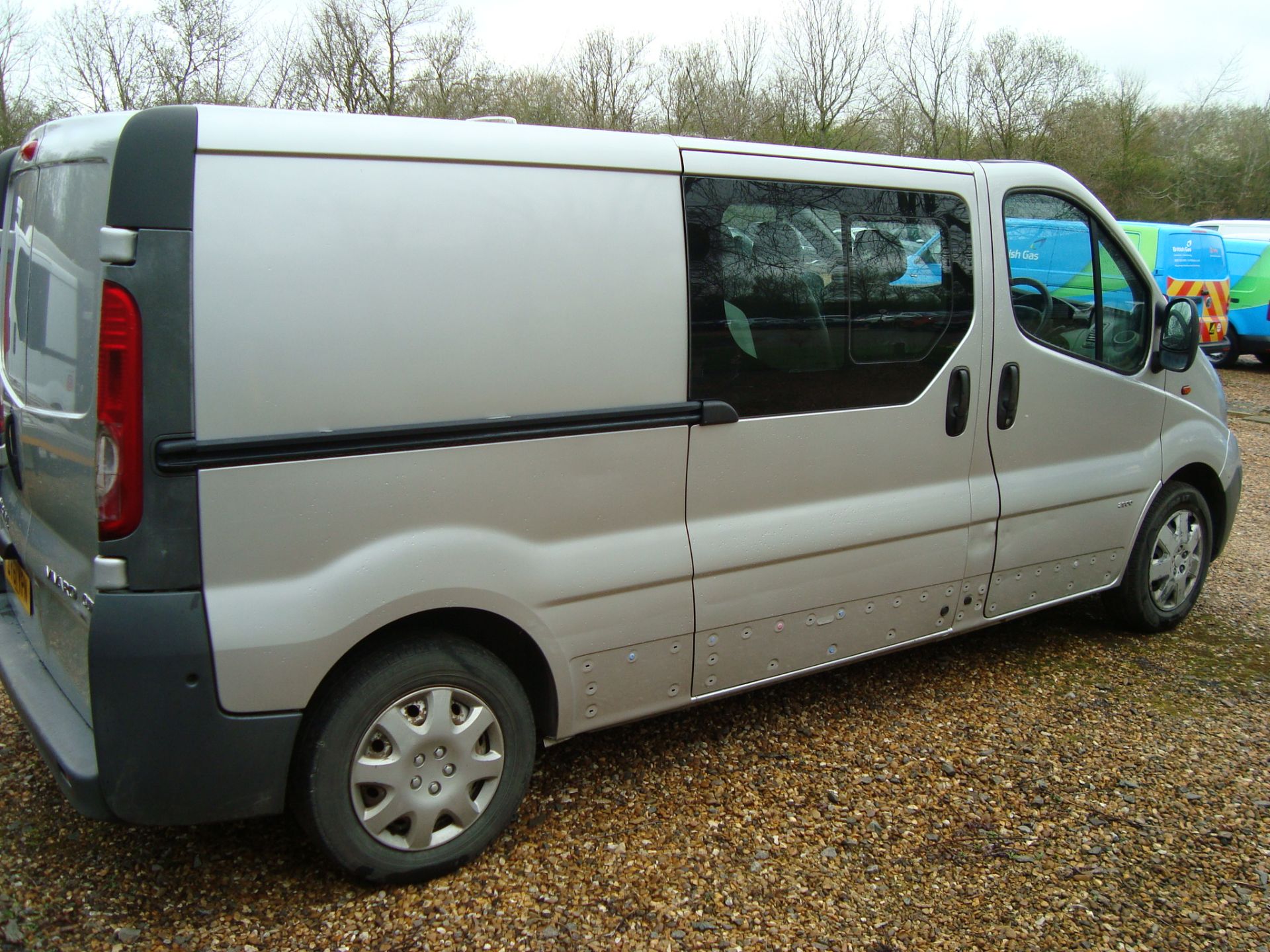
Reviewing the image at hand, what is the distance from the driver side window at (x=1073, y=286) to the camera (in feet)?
12.9

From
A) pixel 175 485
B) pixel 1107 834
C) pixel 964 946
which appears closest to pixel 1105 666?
pixel 1107 834

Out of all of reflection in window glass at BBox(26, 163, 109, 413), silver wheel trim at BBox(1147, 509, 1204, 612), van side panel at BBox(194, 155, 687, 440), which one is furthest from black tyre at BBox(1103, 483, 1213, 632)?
reflection in window glass at BBox(26, 163, 109, 413)

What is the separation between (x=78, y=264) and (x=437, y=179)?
2.81ft

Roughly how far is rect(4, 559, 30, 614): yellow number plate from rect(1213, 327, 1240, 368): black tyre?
54.1ft

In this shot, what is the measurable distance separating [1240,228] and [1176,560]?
16.3 meters

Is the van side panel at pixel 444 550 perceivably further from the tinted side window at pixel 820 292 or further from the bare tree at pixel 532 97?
the bare tree at pixel 532 97

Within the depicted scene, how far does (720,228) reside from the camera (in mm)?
3064

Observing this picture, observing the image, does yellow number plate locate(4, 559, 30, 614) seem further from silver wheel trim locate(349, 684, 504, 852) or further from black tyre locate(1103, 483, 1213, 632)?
black tyre locate(1103, 483, 1213, 632)

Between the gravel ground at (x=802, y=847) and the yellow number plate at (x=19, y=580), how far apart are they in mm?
619

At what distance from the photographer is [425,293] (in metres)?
2.54

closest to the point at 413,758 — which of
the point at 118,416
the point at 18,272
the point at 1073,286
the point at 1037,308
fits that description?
the point at 118,416

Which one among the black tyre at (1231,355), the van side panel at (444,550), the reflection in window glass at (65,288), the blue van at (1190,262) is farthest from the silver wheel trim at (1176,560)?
the black tyre at (1231,355)

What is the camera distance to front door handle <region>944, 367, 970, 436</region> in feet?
12.1

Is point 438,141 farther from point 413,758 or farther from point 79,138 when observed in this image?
point 413,758
